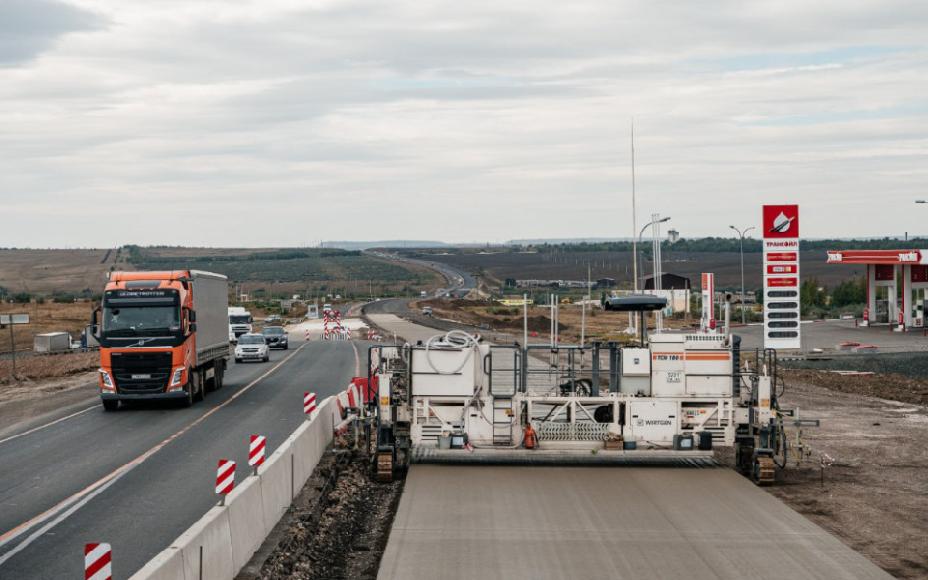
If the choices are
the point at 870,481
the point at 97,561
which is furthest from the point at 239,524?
the point at 870,481

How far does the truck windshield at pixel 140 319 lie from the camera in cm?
2950

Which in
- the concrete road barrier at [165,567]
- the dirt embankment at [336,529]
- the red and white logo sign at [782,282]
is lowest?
the dirt embankment at [336,529]

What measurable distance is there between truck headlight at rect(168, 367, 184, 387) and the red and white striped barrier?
69.0 ft

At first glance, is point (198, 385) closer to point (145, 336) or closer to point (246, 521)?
point (145, 336)

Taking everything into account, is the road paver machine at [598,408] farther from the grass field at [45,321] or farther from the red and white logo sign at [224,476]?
the grass field at [45,321]

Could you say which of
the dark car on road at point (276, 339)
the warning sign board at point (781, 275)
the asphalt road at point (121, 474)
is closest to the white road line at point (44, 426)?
the asphalt road at point (121, 474)

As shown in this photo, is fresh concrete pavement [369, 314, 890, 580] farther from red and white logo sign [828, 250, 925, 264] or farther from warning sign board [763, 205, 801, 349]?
red and white logo sign [828, 250, 925, 264]

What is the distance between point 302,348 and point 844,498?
50.3 meters

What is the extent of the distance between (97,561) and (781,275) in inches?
1120

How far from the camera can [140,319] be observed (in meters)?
29.8

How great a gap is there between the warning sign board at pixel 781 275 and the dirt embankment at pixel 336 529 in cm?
1805

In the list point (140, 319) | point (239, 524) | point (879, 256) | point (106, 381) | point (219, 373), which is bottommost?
point (219, 373)

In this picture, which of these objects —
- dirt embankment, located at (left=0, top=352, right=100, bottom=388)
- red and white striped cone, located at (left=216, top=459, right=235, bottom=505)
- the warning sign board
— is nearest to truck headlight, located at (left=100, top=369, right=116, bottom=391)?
dirt embankment, located at (left=0, top=352, right=100, bottom=388)

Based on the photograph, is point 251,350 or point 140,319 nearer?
point 140,319
